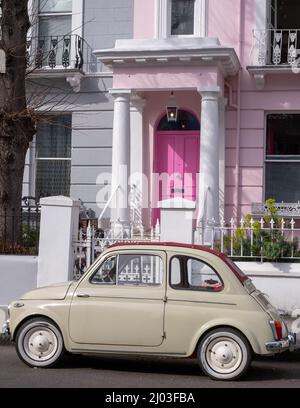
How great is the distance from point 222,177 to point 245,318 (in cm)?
865

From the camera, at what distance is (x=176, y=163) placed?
17703 mm

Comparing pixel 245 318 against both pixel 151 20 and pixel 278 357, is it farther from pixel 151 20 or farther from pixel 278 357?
pixel 151 20

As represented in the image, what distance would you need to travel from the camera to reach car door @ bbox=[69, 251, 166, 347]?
8.82 m

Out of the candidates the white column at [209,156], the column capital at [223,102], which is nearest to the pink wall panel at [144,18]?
the column capital at [223,102]

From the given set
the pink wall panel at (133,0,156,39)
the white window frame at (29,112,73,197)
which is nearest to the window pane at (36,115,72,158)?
the white window frame at (29,112,73,197)

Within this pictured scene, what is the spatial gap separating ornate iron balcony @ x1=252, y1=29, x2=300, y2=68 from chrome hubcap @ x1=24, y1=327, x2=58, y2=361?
31.4ft

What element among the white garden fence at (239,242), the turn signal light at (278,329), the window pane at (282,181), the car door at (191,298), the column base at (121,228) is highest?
the window pane at (282,181)

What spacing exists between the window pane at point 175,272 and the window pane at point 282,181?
28.1 feet

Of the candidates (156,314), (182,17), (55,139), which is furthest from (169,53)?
(156,314)

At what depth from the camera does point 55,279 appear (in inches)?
483

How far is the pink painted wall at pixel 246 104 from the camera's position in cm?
1708

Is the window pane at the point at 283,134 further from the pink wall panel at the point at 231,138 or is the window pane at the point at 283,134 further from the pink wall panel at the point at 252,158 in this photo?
the pink wall panel at the point at 231,138

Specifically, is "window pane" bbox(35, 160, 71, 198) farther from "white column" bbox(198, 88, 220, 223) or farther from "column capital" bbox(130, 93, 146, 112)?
"white column" bbox(198, 88, 220, 223)

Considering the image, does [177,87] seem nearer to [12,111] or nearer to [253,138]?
[253,138]
